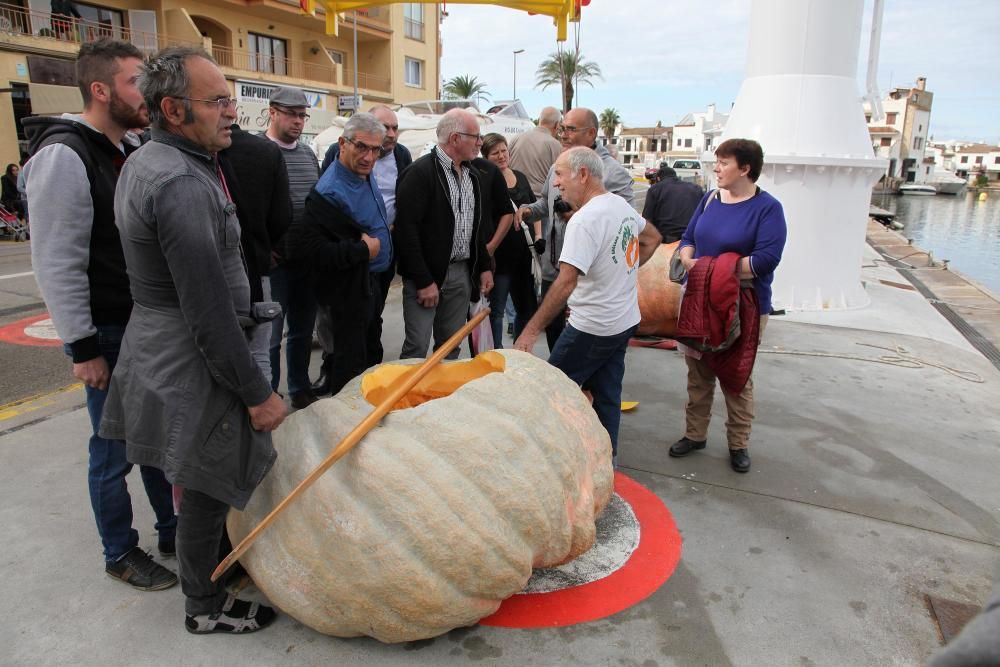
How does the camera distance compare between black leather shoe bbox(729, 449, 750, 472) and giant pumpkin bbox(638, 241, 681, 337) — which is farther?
giant pumpkin bbox(638, 241, 681, 337)

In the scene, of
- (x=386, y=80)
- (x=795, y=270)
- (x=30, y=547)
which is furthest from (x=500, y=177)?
(x=386, y=80)

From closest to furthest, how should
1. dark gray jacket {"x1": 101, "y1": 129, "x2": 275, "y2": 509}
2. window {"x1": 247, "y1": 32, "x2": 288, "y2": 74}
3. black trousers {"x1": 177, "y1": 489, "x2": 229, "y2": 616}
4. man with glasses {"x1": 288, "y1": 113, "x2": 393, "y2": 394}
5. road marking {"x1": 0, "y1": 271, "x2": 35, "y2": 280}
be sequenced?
1. dark gray jacket {"x1": 101, "y1": 129, "x2": 275, "y2": 509}
2. black trousers {"x1": 177, "y1": 489, "x2": 229, "y2": 616}
3. man with glasses {"x1": 288, "y1": 113, "x2": 393, "y2": 394}
4. road marking {"x1": 0, "y1": 271, "x2": 35, "y2": 280}
5. window {"x1": 247, "y1": 32, "x2": 288, "y2": 74}

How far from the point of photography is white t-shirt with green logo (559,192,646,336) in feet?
11.0

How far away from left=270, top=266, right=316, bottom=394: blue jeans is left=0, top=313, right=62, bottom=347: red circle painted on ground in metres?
2.99

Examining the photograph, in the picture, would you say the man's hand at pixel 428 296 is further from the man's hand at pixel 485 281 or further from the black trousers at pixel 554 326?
the black trousers at pixel 554 326

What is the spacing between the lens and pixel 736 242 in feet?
12.7

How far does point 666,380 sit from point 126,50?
446 centimetres

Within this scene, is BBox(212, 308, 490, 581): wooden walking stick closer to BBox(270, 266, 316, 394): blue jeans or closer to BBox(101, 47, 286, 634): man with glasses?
BBox(101, 47, 286, 634): man with glasses

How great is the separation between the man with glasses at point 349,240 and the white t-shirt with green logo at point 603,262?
51.8 inches

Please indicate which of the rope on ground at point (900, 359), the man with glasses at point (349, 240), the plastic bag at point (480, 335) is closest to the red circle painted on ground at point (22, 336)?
the man with glasses at point (349, 240)

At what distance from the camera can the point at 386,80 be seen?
110ft

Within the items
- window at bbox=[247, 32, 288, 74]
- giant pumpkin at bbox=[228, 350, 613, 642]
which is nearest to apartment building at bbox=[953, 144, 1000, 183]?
window at bbox=[247, 32, 288, 74]

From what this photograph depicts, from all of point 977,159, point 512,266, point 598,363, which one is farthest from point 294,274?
point 977,159

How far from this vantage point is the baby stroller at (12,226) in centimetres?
1452
